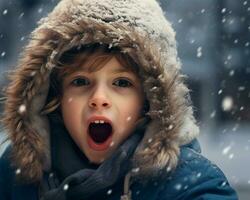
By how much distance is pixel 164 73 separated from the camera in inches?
124

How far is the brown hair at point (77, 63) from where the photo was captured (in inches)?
124

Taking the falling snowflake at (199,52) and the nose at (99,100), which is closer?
the nose at (99,100)

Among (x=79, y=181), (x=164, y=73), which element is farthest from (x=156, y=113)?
(x=79, y=181)

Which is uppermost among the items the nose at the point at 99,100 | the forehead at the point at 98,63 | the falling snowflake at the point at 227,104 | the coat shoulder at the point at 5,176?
the forehead at the point at 98,63

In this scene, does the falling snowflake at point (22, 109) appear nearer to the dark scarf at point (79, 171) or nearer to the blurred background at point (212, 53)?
the dark scarf at point (79, 171)

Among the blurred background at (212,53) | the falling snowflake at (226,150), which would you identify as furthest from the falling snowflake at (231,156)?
the falling snowflake at (226,150)

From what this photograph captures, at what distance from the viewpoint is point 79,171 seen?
3111 mm

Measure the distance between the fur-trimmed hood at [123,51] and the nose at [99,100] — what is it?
0.15 m

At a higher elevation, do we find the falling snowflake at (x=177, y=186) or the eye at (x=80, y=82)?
the eye at (x=80, y=82)

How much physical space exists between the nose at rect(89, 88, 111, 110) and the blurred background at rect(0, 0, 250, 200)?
10.1m

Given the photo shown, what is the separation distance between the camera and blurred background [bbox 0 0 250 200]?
13617 mm

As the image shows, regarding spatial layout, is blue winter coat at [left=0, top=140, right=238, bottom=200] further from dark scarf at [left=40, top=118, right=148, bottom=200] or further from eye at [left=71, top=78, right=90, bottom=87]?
eye at [left=71, top=78, right=90, bottom=87]

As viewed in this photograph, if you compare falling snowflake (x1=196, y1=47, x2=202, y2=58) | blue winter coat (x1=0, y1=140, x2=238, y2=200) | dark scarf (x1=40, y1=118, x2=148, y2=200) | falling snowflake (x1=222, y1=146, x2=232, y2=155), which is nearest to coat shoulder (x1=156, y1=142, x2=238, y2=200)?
blue winter coat (x1=0, y1=140, x2=238, y2=200)

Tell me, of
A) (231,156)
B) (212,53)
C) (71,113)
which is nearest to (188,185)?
(71,113)
